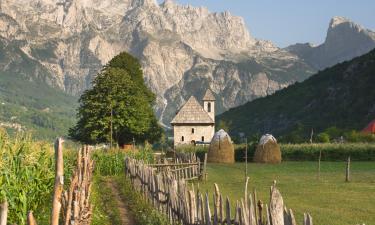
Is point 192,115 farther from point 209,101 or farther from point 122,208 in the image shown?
point 122,208

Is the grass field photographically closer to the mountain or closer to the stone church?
the stone church

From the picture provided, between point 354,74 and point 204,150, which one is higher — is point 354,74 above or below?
above

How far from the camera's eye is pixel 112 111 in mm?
56000

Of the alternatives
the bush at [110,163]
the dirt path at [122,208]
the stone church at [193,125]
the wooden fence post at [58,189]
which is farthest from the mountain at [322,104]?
the wooden fence post at [58,189]

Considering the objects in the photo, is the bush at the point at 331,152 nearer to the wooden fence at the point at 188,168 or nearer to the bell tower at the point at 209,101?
the wooden fence at the point at 188,168

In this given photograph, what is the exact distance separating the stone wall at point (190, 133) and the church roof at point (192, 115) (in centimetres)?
67

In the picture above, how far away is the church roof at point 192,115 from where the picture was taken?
72625 mm

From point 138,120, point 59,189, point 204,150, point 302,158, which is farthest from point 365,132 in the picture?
point 59,189

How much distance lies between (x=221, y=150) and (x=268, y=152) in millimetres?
4185

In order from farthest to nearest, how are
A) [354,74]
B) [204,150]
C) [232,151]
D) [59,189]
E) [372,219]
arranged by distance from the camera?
[354,74], [204,150], [232,151], [372,219], [59,189]

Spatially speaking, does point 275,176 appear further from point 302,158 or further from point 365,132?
point 365,132

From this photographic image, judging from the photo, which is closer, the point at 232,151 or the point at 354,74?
the point at 232,151

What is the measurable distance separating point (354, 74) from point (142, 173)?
115873mm

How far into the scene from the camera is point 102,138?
2194 inches
